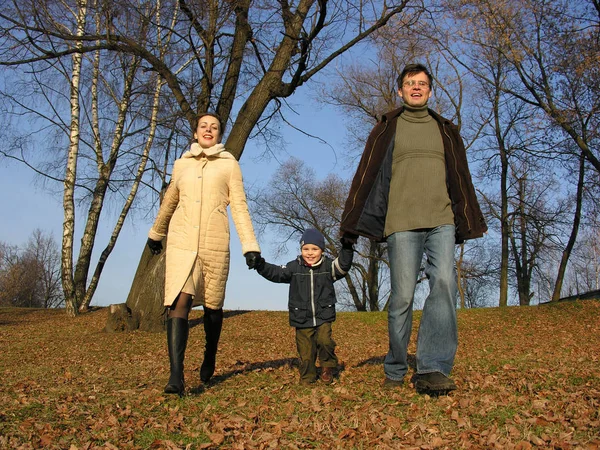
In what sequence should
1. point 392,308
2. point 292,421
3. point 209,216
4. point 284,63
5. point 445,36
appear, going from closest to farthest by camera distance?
point 292,421
point 392,308
point 209,216
point 284,63
point 445,36

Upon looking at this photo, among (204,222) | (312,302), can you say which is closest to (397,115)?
(204,222)

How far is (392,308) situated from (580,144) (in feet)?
51.6

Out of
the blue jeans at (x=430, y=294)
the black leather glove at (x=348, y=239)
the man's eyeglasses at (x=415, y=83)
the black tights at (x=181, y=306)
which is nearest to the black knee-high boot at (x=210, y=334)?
the black tights at (x=181, y=306)

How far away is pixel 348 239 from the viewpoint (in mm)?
5195

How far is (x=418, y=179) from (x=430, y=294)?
0.89 metres

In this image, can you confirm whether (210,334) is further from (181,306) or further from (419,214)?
(419,214)

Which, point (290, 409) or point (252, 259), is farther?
point (252, 259)

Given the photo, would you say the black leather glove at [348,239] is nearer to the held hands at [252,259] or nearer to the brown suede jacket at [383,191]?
the brown suede jacket at [383,191]

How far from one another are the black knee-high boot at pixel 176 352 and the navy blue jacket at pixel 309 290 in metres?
1.05

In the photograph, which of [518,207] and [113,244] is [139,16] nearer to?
[113,244]

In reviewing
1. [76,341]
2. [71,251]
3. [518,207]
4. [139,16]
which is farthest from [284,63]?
[518,207]

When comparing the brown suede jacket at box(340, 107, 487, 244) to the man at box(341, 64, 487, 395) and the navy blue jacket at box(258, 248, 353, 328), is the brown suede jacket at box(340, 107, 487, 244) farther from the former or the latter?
the navy blue jacket at box(258, 248, 353, 328)

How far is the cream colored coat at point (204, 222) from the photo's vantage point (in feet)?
17.7

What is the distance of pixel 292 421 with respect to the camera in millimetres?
4195
